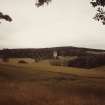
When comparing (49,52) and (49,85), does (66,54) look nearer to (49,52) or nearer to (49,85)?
(49,52)

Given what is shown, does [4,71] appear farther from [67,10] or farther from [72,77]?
[67,10]

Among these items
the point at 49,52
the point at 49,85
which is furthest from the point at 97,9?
the point at 49,85

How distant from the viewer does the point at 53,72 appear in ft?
13.3

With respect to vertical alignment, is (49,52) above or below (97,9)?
below

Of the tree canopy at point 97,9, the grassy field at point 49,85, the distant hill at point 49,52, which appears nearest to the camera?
the grassy field at point 49,85

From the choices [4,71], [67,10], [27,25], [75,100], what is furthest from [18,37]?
[75,100]

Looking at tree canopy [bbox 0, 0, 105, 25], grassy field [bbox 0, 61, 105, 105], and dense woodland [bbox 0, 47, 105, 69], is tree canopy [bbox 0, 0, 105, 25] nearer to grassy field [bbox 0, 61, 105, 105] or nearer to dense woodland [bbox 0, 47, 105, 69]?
dense woodland [bbox 0, 47, 105, 69]

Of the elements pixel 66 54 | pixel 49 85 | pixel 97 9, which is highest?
pixel 97 9

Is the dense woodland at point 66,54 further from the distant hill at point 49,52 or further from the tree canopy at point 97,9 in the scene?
the tree canopy at point 97,9

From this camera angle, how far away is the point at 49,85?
152 inches

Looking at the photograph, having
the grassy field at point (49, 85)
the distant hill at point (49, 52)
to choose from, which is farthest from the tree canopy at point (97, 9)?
the grassy field at point (49, 85)

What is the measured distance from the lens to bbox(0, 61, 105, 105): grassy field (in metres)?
3.54

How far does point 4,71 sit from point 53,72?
77 cm

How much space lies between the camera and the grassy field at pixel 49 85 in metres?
3.54
